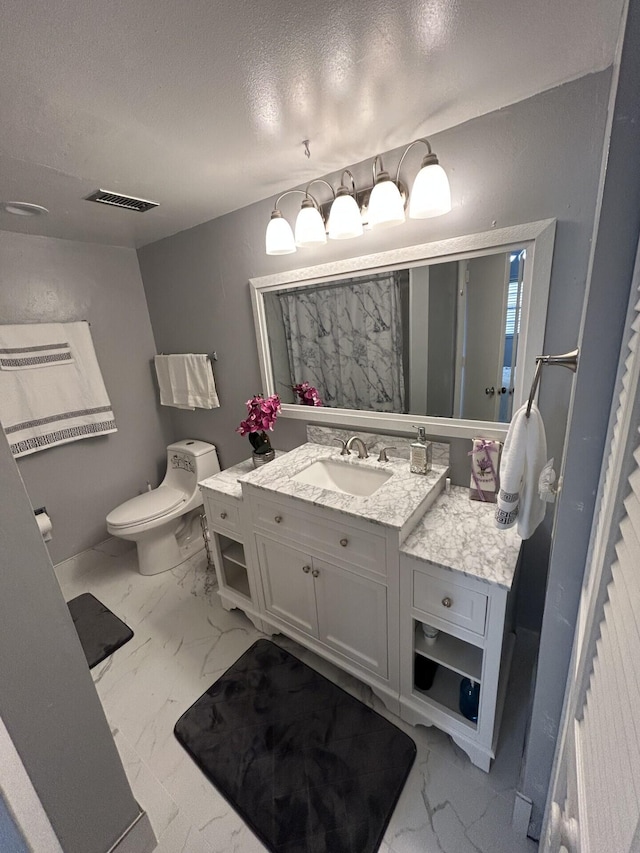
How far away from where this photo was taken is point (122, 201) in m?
1.62

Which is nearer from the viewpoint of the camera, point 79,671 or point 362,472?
point 79,671

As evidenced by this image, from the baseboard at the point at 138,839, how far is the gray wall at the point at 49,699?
0.02 meters

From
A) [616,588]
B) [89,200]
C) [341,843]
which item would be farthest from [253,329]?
[341,843]

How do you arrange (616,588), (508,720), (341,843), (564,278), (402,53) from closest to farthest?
(616,588)
(402,53)
(341,843)
(564,278)
(508,720)

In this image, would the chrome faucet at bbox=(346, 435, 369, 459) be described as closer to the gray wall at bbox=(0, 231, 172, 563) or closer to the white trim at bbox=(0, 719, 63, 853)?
the white trim at bbox=(0, 719, 63, 853)

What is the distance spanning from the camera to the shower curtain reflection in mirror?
5.09 feet

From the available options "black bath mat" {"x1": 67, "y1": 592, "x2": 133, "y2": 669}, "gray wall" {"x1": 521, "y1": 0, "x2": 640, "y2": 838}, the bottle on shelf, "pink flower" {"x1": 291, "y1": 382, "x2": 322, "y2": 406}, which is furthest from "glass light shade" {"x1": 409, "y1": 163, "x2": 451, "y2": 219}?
"black bath mat" {"x1": 67, "y1": 592, "x2": 133, "y2": 669}

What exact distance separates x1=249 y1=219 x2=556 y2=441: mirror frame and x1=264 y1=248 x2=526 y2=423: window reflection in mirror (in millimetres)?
26

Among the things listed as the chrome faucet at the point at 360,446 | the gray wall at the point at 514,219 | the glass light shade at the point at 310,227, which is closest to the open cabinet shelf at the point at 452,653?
the gray wall at the point at 514,219

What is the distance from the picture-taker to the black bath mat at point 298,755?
1080 mm

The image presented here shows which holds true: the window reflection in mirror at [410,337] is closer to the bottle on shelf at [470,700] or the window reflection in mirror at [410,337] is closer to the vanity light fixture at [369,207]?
the vanity light fixture at [369,207]

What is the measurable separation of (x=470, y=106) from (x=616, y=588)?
1.40m

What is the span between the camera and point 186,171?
55.2 inches

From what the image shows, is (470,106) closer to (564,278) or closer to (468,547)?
(564,278)
